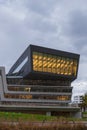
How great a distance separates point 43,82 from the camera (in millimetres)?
132625

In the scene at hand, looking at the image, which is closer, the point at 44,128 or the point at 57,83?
the point at 44,128

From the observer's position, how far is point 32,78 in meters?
131

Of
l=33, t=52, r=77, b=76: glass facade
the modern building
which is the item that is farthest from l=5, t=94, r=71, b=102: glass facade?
l=33, t=52, r=77, b=76: glass facade

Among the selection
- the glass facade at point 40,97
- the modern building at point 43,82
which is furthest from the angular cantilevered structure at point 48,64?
the glass facade at point 40,97

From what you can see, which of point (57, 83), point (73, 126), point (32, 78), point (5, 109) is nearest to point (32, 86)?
point (32, 78)

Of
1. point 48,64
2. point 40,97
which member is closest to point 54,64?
point 48,64

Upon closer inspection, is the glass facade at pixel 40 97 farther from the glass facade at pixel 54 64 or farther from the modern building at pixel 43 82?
the glass facade at pixel 54 64

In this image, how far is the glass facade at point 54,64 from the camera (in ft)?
408

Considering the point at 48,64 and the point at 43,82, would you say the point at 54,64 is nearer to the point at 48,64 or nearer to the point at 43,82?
the point at 48,64

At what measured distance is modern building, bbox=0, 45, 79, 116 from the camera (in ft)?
405

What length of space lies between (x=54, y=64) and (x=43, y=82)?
8.56 meters

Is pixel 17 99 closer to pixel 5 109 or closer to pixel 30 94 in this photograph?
pixel 30 94

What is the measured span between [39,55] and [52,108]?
19.9 meters

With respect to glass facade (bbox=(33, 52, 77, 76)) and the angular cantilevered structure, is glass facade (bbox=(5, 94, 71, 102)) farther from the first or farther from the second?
glass facade (bbox=(33, 52, 77, 76))
